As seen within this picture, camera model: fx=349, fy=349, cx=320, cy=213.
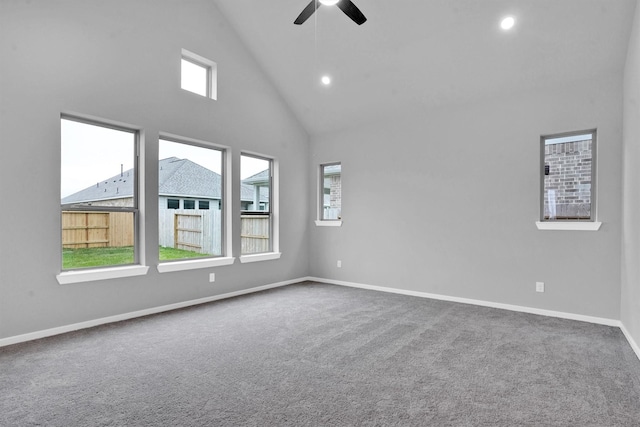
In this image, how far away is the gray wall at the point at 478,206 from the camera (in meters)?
3.93

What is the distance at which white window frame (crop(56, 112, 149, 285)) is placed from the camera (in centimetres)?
355

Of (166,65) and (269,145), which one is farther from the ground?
(166,65)

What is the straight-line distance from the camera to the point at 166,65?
4328 millimetres

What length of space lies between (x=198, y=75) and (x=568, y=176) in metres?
4.97

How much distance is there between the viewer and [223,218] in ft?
17.1

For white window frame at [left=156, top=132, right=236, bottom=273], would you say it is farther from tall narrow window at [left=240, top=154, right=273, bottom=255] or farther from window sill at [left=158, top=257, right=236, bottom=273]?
tall narrow window at [left=240, top=154, right=273, bottom=255]

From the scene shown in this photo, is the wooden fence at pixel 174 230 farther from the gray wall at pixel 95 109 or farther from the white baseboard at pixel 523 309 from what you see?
the white baseboard at pixel 523 309

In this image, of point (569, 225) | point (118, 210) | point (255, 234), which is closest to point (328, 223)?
point (255, 234)

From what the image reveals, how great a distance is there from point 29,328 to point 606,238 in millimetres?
5972

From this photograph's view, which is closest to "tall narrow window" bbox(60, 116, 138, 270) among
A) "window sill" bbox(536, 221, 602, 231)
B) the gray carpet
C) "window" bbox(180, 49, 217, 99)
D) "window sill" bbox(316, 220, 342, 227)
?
the gray carpet

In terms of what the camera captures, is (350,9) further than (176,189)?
No

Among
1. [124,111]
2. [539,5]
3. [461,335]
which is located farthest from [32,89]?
[539,5]

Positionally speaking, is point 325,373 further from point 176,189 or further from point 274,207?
point 274,207

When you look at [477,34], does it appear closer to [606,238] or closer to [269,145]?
[606,238]
